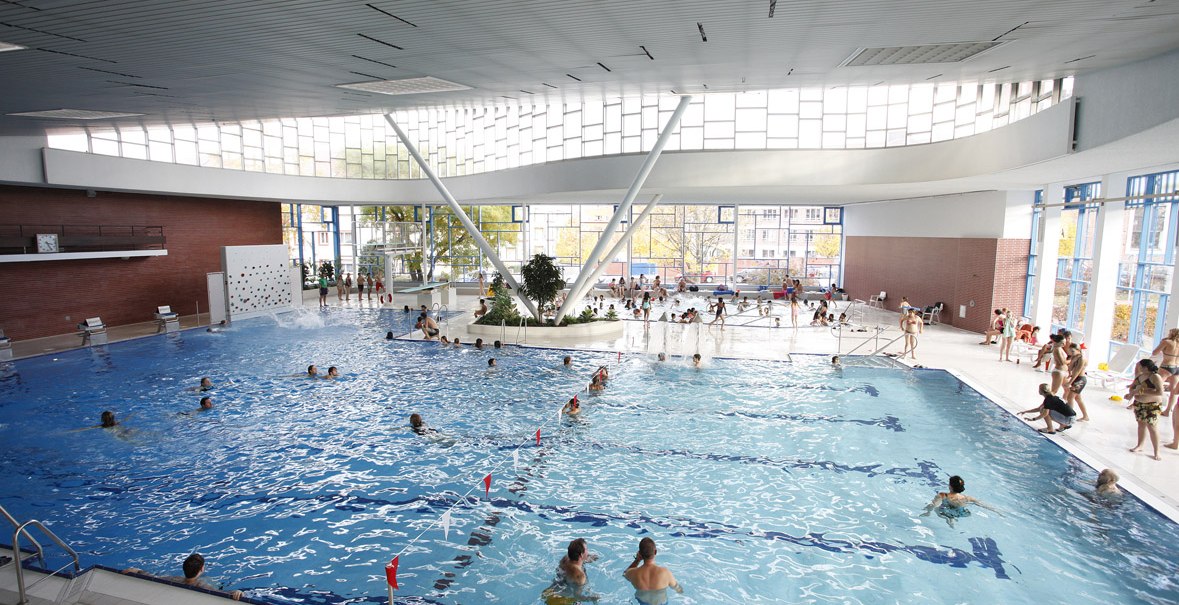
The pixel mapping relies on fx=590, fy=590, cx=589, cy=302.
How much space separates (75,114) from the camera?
12883mm

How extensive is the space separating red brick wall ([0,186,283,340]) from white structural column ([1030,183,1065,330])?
1126 inches

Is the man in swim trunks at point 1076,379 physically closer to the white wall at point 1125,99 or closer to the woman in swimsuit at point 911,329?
the white wall at point 1125,99

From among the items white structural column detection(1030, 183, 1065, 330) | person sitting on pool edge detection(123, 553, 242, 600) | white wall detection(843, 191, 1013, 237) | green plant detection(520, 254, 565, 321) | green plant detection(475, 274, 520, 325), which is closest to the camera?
person sitting on pool edge detection(123, 553, 242, 600)

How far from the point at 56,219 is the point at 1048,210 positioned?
2915 centimetres

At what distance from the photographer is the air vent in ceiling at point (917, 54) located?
8344 mm

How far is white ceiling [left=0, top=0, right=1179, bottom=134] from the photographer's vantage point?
624 cm

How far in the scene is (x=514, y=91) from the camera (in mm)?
12656

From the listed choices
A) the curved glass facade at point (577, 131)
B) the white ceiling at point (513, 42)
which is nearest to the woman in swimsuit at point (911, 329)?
the curved glass facade at point (577, 131)

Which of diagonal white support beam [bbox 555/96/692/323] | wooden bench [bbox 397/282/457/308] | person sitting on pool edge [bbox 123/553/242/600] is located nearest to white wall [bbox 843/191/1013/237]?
Answer: diagonal white support beam [bbox 555/96/692/323]

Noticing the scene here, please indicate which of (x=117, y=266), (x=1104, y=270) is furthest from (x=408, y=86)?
(x=117, y=266)

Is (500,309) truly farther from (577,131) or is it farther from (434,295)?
(577,131)

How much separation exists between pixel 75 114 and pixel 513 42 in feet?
37.1

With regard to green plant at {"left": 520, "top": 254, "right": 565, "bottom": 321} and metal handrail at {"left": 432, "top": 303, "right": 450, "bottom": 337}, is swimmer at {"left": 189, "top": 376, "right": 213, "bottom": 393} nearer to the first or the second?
metal handrail at {"left": 432, "top": 303, "right": 450, "bottom": 337}

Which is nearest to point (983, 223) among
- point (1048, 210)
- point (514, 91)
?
point (1048, 210)
